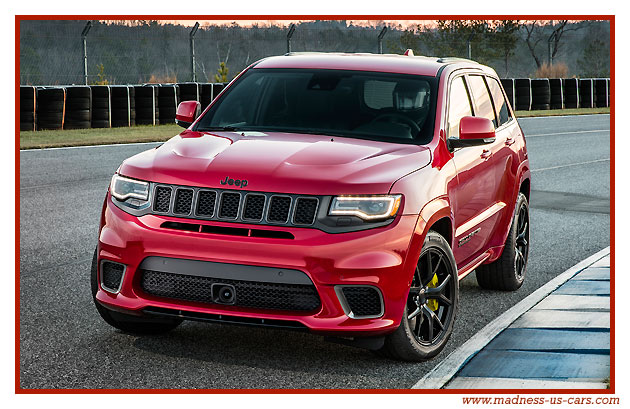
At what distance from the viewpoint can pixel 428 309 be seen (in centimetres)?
607

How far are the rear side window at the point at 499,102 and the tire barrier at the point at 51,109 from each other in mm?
15382

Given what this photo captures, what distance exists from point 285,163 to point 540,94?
31765 millimetres

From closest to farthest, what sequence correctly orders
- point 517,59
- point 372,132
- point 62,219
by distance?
point 372,132 → point 62,219 → point 517,59

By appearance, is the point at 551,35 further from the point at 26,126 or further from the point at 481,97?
the point at 481,97

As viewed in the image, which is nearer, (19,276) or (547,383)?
(547,383)

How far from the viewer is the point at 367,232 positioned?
18.0 ft

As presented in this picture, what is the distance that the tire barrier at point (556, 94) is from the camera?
3672 cm

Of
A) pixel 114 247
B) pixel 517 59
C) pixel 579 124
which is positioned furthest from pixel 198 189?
pixel 517 59

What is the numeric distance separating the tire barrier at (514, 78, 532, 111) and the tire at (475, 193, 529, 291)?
27.4 metres

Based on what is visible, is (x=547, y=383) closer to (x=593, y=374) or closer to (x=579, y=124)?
(x=593, y=374)

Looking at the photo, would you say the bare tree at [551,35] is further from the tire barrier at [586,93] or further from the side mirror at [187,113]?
the side mirror at [187,113]

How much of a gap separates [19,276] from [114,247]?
287cm

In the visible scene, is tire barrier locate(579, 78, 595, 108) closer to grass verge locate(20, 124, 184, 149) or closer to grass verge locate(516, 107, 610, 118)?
grass verge locate(516, 107, 610, 118)

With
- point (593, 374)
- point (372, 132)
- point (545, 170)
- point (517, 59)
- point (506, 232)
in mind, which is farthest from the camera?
point (517, 59)
